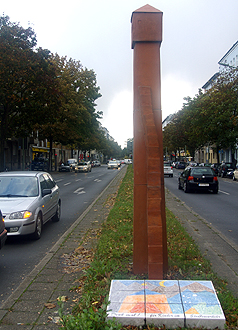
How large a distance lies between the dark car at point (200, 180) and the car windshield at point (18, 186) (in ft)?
40.3

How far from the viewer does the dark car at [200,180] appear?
19.4 metres

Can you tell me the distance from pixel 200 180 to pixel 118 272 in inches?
610

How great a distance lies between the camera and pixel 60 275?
5.13 meters

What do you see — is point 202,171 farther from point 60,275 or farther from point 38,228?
point 60,275

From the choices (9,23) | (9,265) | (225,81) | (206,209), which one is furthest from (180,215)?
(225,81)

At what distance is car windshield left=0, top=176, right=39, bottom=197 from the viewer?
8.41m

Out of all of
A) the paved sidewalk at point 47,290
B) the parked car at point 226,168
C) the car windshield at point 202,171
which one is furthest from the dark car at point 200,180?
the parked car at point 226,168

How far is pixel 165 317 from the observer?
128 inches

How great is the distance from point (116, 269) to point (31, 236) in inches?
143

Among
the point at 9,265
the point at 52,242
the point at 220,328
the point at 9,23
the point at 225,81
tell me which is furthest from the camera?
the point at 225,81

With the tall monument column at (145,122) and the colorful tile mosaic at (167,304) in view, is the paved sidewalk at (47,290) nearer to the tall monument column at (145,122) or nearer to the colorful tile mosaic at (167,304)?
the colorful tile mosaic at (167,304)

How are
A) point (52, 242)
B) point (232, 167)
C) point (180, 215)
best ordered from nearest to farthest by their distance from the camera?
point (52, 242), point (180, 215), point (232, 167)

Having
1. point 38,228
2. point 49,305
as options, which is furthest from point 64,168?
point 49,305

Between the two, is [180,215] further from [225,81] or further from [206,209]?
[225,81]
